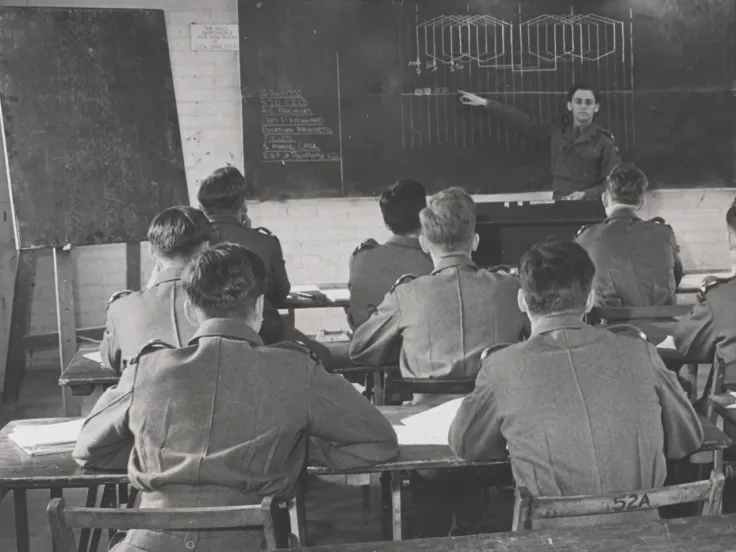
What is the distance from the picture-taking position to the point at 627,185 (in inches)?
179

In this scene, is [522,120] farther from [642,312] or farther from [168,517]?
[168,517]

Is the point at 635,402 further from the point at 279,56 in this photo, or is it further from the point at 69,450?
the point at 279,56

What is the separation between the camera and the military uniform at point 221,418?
209 centimetres

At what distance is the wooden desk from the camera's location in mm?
1704

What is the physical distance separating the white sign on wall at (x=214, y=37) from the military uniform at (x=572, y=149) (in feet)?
5.31

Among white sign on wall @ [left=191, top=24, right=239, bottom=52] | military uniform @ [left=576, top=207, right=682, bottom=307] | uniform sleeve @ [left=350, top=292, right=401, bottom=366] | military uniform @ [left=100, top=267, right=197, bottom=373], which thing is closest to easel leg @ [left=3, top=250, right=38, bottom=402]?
white sign on wall @ [left=191, top=24, right=239, bottom=52]

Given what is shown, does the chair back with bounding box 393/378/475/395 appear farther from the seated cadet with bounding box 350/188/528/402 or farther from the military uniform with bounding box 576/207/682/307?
the military uniform with bounding box 576/207/682/307

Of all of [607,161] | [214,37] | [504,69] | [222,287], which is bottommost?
[222,287]

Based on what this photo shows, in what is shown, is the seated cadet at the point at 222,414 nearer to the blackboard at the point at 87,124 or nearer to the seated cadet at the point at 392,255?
the seated cadet at the point at 392,255

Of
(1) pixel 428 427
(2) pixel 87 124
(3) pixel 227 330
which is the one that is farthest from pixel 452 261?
(2) pixel 87 124

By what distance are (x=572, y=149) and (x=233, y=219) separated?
2753 mm

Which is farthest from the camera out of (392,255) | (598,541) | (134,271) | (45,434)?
(134,271)

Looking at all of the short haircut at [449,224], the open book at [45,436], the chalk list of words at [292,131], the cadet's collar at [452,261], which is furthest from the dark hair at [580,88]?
the open book at [45,436]

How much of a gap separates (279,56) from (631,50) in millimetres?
2206
